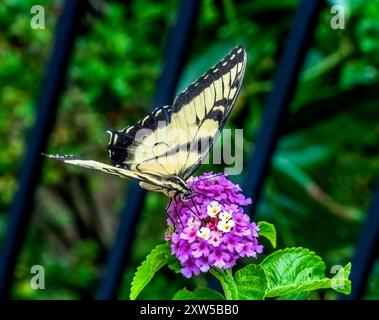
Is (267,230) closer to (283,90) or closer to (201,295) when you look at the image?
(201,295)

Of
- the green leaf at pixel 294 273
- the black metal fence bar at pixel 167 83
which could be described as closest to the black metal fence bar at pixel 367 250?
the black metal fence bar at pixel 167 83

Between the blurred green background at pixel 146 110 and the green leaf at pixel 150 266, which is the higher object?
the blurred green background at pixel 146 110

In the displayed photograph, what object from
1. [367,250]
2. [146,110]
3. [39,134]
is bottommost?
[367,250]

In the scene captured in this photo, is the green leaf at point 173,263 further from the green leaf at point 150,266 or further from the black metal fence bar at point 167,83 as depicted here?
the black metal fence bar at point 167,83

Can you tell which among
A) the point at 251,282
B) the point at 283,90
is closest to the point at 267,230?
the point at 251,282

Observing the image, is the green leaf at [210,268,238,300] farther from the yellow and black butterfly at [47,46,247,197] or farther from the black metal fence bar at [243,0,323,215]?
the black metal fence bar at [243,0,323,215]

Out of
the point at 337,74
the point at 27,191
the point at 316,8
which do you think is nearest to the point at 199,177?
the point at 316,8
